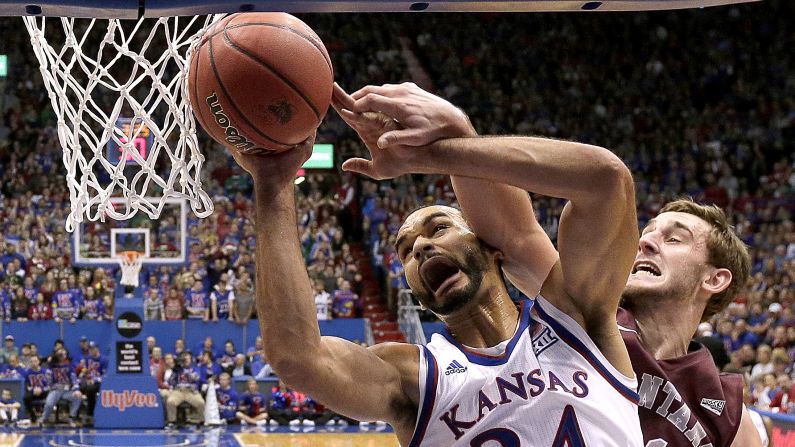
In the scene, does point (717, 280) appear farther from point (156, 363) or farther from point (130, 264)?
point (156, 363)

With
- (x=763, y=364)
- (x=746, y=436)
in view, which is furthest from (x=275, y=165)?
(x=763, y=364)

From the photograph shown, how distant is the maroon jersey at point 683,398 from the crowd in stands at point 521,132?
25.0ft

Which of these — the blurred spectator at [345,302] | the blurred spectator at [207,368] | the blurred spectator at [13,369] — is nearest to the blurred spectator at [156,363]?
the blurred spectator at [207,368]

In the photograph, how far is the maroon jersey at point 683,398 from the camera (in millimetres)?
2797

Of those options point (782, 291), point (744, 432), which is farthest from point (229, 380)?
point (744, 432)

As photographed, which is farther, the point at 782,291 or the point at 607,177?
the point at 782,291

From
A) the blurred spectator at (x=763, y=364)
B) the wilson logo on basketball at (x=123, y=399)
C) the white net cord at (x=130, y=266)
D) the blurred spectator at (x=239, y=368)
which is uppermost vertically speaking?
the white net cord at (x=130, y=266)

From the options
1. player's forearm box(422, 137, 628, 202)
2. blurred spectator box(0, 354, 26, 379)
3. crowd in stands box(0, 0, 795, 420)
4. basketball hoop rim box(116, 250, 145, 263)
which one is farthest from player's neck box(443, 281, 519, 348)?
blurred spectator box(0, 354, 26, 379)

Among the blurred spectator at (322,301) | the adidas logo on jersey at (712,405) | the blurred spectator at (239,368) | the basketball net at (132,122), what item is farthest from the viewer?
the blurred spectator at (322,301)

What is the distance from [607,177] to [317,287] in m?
11.5

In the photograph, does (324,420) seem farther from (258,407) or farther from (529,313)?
(529,313)

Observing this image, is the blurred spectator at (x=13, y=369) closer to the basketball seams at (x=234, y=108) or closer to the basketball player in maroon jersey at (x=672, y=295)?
the basketball player in maroon jersey at (x=672, y=295)

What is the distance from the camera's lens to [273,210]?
2244 millimetres

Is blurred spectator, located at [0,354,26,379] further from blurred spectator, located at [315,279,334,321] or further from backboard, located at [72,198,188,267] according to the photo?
blurred spectator, located at [315,279,334,321]
